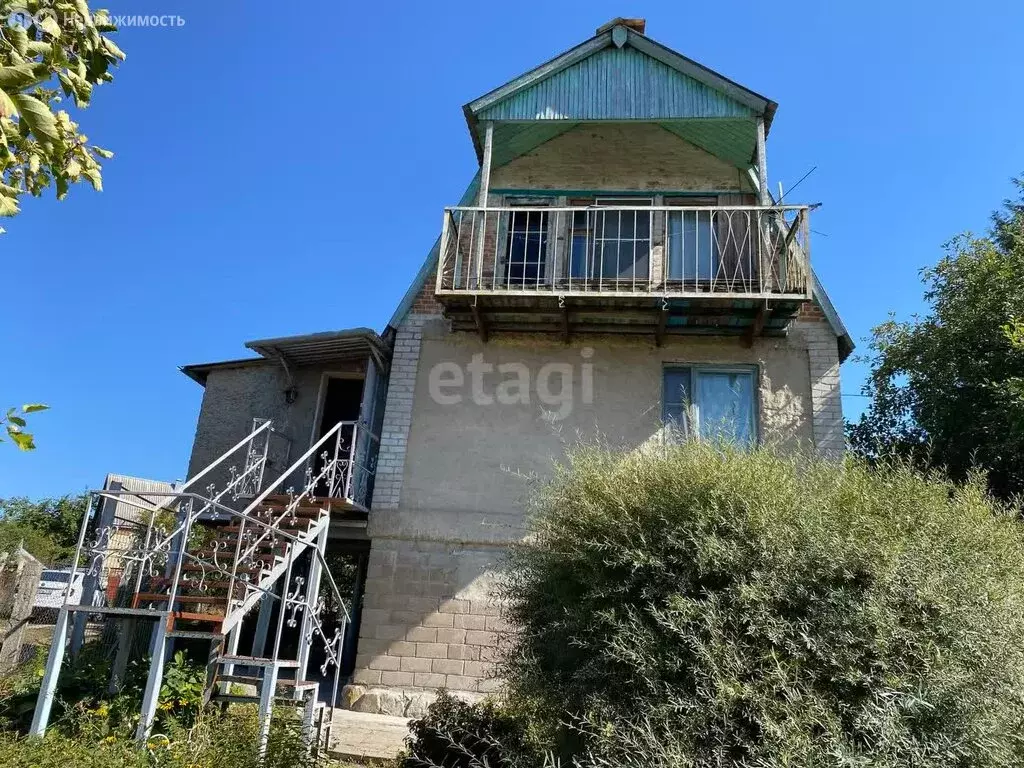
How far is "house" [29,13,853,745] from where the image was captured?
29.8 ft

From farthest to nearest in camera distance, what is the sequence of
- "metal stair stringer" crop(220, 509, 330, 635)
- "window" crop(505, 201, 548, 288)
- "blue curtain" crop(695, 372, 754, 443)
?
"window" crop(505, 201, 548, 288) < "blue curtain" crop(695, 372, 754, 443) < "metal stair stringer" crop(220, 509, 330, 635)

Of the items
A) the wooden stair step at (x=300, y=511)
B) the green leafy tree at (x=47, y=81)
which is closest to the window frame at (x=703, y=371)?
the wooden stair step at (x=300, y=511)

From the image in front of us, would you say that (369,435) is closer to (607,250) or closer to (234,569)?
(234,569)

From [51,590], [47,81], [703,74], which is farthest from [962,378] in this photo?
[51,590]

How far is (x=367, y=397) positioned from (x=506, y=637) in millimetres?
4689

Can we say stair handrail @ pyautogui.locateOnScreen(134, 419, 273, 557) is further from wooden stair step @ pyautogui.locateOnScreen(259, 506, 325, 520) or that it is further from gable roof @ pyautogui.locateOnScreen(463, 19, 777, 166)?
gable roof @ pyautogui.locateOnScreen(463, 19, 777, 166)

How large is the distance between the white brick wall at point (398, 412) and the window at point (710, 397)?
141 inches

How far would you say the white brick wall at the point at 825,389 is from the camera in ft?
30.5

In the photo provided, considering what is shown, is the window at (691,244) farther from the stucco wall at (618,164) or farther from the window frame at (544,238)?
the window frame at (544,238)

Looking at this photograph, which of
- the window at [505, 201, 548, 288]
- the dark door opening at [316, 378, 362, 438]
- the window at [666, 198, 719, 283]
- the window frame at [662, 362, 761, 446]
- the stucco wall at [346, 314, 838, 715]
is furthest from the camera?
the dark door opening at [316, 378, 362, 438]

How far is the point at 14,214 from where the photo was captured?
2.57 meters

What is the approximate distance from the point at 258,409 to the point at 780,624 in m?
9.00

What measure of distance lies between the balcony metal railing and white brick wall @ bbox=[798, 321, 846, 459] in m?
1.14

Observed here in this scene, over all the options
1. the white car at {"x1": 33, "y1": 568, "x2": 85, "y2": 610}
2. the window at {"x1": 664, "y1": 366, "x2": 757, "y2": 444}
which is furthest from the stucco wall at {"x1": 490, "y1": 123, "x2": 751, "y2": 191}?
the white car at {"x1": 33, "y1": 568, "x2": 85, "y2": 610}
